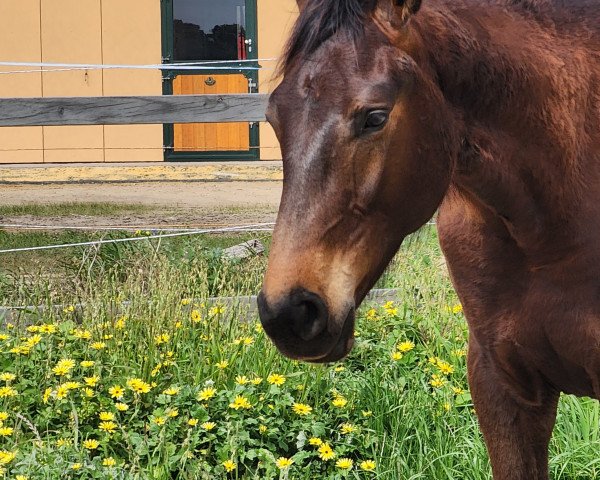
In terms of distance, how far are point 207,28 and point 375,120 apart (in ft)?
29.5

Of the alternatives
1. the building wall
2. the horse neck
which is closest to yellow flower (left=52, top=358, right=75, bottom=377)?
the horse neck

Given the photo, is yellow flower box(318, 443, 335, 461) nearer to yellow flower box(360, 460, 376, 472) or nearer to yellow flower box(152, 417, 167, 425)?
yellow flower box(360, 460, 376, 472)

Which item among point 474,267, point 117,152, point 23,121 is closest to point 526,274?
point 474,267

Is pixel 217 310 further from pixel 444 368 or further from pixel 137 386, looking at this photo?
pixel 444 368

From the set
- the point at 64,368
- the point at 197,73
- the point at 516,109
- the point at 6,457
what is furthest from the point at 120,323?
the point at 197,73

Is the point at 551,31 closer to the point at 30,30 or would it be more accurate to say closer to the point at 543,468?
the point at 543,468

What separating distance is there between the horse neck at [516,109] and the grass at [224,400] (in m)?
0.73

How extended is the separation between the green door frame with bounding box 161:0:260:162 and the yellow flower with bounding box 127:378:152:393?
22.7 feet

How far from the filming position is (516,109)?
6.56 ft

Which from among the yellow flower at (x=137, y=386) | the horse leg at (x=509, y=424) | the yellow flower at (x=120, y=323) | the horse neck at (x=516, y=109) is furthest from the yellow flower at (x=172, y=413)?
the horse neck at (x=516, y=109)

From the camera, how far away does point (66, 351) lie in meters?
Answer: 3.58

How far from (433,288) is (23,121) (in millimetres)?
2562

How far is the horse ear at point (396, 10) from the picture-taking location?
1.79 metres

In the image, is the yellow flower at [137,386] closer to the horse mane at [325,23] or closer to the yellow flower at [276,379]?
the yellow flower at [276,379]
